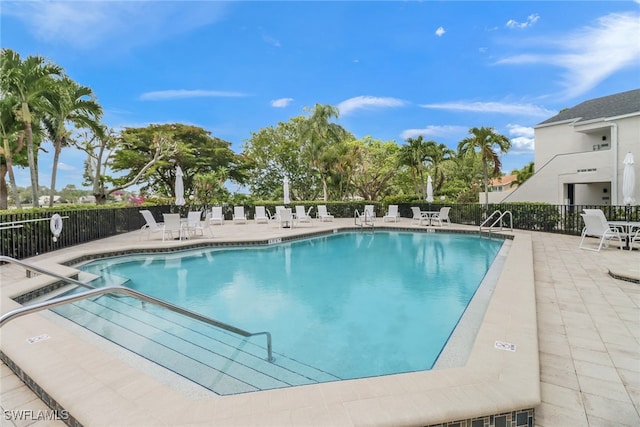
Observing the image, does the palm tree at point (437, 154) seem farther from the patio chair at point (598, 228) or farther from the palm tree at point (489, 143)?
the patio chair at point (598, 228)

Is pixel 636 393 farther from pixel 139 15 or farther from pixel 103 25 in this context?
pixel 103 25

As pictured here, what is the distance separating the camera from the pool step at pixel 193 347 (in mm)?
2924

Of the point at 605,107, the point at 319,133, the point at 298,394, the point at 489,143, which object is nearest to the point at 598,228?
the point at 298,394

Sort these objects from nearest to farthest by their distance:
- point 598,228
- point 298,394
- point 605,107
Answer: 1. point 298,394
2. point 598,228
3. point 605,107

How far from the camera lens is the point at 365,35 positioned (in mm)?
20719

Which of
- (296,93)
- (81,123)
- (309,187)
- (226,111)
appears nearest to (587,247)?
(81,123)

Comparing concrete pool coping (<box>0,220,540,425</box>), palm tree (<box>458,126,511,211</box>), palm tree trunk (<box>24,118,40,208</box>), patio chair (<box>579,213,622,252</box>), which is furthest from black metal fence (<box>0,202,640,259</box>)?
concrete pool coping (<box>0,220,540,425</box>)

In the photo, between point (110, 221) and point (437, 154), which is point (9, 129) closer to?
point (110, 221)

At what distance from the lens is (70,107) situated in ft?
41.4

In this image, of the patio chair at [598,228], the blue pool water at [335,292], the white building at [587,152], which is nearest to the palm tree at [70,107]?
the blue pool water at [335,292]

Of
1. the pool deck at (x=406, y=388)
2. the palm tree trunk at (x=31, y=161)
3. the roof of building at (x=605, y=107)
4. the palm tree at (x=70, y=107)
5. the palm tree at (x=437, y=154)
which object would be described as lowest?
the pool deck at (x=406, y=388)

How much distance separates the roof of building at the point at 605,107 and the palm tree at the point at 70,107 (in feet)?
79.7

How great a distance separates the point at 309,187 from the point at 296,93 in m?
10.3

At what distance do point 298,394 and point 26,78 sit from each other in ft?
45.7
